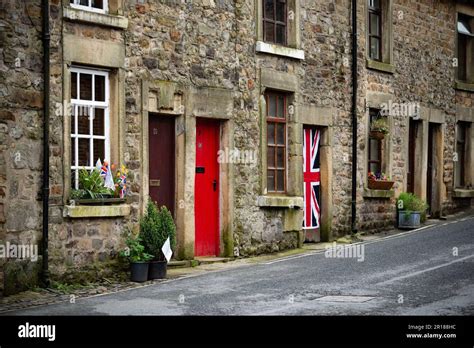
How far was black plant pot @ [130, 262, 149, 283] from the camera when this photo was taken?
13000 mm

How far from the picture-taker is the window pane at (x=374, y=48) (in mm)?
20234

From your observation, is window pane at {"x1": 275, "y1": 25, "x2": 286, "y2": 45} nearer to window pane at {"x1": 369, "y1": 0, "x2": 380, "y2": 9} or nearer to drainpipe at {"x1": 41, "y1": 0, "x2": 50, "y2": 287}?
window pane at {"x1": 369, "y1": 0, "x2": 380, "y2": 9}

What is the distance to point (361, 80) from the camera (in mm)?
19297

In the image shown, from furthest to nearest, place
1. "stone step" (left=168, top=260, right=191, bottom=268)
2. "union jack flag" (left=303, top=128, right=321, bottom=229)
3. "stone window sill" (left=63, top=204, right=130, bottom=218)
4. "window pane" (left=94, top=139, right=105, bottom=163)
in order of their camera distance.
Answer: "union jack flag" (left=303, top=128, right=321, bottom=229)
"stone step" (left=168, top=260, right=191, bottom=268)
"window pane" (left=94, top=139, right=105, bottom=163)
"stone window sill" (left=63, top=204, right=130, bottom=218)

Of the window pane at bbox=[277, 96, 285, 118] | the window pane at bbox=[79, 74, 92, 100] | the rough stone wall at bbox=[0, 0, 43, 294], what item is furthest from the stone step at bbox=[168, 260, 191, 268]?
the window pane at bbox=[277, 96, 285, 118]

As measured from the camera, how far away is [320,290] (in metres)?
11.5

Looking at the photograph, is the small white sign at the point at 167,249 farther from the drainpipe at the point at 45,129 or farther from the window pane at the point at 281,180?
the window pane at the point at 281,180

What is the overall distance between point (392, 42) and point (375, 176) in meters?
3.29

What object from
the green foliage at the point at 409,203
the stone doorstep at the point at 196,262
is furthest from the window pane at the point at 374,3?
the stone doorstep at the point at 196,262

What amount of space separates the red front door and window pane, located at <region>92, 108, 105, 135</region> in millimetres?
2260
